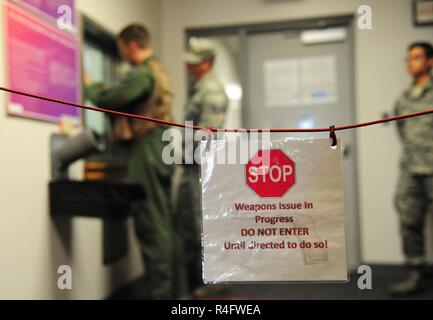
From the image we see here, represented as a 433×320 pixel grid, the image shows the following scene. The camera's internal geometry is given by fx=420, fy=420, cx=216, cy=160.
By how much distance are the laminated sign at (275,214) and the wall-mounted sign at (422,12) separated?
77.4 inches

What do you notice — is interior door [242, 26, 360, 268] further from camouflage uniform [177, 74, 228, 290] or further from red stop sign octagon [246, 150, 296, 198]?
red stop sign octagon [246, 150, 296, 198]

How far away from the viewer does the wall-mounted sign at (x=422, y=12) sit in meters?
2.24

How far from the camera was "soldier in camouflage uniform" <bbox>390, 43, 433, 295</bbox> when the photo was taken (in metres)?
1.86

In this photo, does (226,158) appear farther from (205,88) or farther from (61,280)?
(205,88)

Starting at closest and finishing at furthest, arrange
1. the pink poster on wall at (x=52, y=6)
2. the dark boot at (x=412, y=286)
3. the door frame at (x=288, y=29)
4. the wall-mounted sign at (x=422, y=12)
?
the pink poster on wall at (x=52, y=6)
the dark boot at (x=412, y=286)
the wall-mounted sign at (x=422, y=12)
the door frame at (x=288, y=29)

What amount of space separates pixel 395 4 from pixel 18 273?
7.27ft

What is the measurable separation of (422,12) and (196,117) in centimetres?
139

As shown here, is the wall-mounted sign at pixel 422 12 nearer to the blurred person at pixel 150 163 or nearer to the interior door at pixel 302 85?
the interior door at pixel 302 85

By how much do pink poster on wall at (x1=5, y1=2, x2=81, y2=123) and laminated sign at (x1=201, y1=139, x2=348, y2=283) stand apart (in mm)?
852

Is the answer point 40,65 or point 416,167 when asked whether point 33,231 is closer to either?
point 40,65

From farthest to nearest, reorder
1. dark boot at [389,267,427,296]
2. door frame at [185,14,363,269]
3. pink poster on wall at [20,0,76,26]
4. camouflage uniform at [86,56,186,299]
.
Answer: door frame at [185,14,363,269]
dark boot at [389,267,427,296]
camouflage uniform at [86,56,186,299]
pink poster on wall at [20,0,76,26]

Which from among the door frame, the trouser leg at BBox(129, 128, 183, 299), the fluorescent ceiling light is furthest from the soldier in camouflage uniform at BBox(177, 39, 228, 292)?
the fluorescent ceiling light

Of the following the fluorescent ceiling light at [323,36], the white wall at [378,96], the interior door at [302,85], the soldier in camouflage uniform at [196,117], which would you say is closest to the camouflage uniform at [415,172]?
the white wall at [378,96]

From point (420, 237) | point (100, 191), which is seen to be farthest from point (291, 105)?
point (100, 191)
